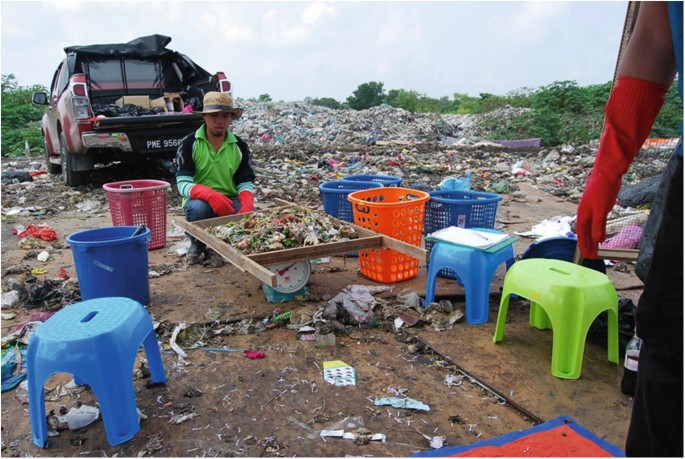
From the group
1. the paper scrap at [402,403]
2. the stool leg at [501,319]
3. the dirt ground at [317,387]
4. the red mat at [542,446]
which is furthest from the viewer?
the stool leg at [501,319]

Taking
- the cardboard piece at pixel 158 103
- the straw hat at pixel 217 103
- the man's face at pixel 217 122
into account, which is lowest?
the man's face at pixel 217 122

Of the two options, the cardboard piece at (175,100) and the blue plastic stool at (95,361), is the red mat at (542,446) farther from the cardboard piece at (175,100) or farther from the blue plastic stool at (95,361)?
the cardboard piece at (175,100)

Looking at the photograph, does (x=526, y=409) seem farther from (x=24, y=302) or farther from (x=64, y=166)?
(x=64, y=166)

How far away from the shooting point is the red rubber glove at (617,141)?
1455 millimetres

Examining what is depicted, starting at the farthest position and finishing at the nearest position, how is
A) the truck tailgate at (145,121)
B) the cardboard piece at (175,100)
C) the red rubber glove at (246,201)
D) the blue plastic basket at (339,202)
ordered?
the cardboard piece at (175,100)
the truck tailgate at (145,121)
the blue plastic basket at (339,202)
the red rubber glove at (246,201)

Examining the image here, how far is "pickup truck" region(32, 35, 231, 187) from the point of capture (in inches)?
248

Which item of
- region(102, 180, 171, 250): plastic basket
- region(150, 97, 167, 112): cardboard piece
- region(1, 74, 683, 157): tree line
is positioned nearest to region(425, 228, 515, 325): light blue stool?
region(102, 180, 171, 250): plastic basket

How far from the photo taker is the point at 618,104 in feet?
4.95

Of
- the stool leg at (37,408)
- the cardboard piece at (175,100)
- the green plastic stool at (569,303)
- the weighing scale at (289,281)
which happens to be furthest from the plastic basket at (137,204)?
the cardboard piece at (175,100)

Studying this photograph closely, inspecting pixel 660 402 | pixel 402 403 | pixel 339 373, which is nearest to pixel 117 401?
pixel 339 373

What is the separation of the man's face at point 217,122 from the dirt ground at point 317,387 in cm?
128

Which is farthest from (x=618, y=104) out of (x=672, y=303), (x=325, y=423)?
(x=325, y=423)

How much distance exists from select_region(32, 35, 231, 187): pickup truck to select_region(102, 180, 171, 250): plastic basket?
194 centimetres

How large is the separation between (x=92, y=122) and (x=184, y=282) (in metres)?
3.52
